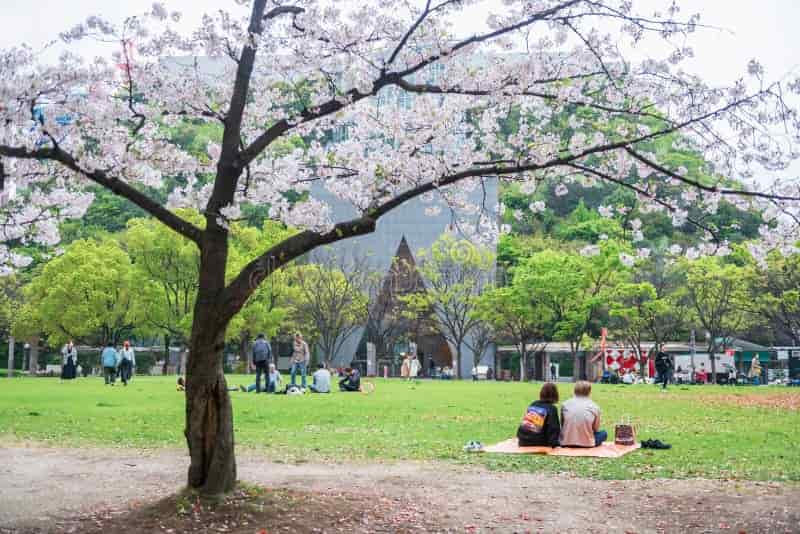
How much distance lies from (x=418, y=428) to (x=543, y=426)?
3.64m

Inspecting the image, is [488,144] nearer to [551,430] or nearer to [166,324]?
[551,430]

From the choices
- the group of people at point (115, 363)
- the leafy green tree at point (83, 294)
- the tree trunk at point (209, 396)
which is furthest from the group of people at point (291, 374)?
the leafy green tree at point (83, 294)

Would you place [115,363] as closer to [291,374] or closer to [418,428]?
[291,374]

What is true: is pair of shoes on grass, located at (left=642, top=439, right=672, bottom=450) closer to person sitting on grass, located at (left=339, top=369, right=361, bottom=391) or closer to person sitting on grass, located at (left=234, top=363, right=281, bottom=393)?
person sitting on grass, located at (left=234, top=363, right=281, bottom=393)

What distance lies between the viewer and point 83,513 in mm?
7098

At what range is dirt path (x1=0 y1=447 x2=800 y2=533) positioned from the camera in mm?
6918

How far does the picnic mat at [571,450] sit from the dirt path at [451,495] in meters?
1.42

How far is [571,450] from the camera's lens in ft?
36.1

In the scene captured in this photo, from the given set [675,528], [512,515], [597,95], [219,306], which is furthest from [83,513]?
[597,95]

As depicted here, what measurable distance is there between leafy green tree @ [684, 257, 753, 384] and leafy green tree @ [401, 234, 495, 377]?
12439 mm

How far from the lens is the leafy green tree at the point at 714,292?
155 ft

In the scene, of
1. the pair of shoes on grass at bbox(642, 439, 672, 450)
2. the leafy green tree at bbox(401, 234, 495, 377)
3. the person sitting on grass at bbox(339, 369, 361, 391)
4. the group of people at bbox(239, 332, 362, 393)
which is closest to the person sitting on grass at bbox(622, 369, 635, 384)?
the leafy green tree at bbox(401, 234, 495, 377)

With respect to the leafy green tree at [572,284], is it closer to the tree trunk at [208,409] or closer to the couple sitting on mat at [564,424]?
the couple sitting on mat at [564,424]

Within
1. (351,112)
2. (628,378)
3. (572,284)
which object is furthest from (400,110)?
(572,284)
